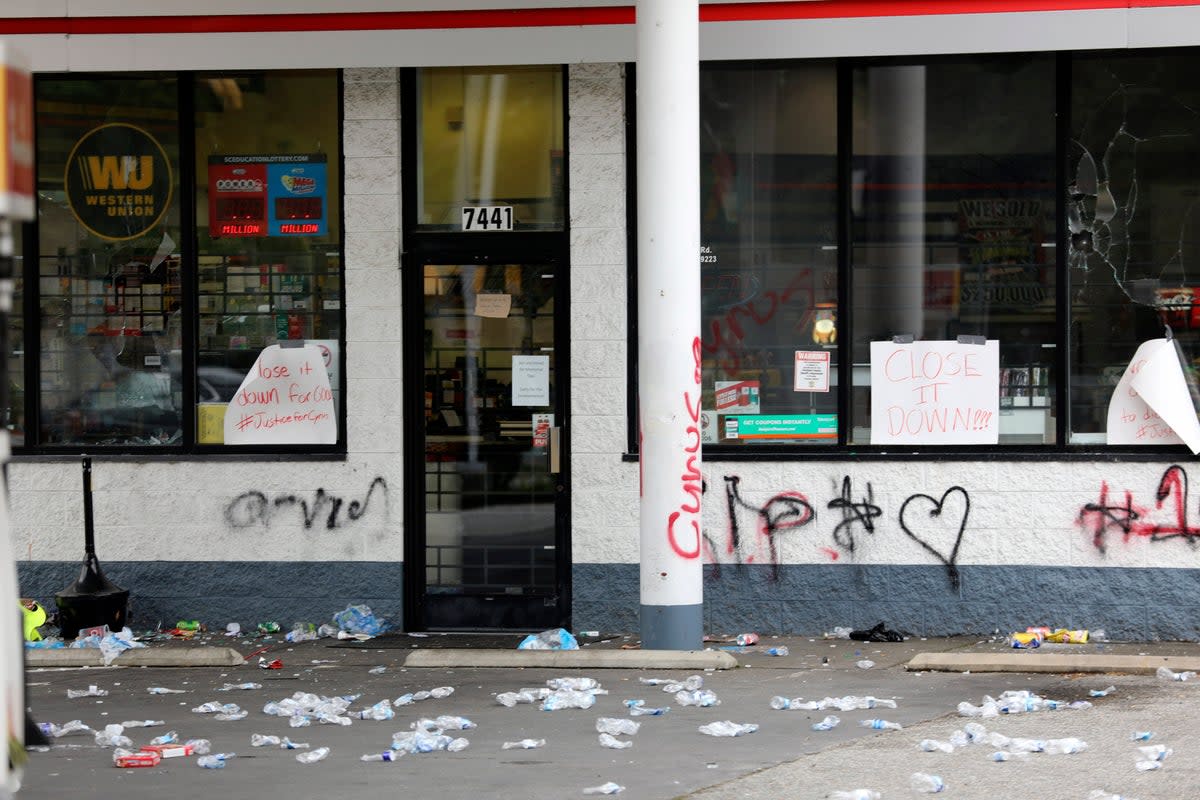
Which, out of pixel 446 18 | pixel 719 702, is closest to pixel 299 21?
pixel 446 18

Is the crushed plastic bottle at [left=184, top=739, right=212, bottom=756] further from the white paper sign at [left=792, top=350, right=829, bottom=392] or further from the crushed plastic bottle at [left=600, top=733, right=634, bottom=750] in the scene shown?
the white paper sign at [left=792, top=350, right=829, bottom=392]

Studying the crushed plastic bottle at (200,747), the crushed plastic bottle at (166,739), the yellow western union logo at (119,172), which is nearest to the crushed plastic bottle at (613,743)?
the crushed plastic bottle at (200,747)

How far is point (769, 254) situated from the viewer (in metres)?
10.5

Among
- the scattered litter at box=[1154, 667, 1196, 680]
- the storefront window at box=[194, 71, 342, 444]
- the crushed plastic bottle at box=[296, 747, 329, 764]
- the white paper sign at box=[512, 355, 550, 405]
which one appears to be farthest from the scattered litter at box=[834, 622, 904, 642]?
the crushed plastic bottle at box=[296, 747, 329, 764]

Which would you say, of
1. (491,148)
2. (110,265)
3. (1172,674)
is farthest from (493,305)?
(1172,674)

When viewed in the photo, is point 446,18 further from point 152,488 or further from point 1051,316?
point 1051,316

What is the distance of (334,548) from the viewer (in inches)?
422

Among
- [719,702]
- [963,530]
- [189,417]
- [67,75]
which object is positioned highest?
[67,75]

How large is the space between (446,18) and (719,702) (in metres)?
4.84

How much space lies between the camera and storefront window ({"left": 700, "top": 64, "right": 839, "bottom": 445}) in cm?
1051

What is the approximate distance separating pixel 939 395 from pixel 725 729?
11.6 feet

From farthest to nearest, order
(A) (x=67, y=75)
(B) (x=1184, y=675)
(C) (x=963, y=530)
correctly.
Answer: (A) (x=67, y=75) → (C) (x=963, y=530) → (B) (x=1184, y=675)

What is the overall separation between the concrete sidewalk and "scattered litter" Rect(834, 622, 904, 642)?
6 centimetres

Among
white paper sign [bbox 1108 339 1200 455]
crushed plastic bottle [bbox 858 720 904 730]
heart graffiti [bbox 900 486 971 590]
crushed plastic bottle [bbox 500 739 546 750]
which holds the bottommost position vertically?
crushed plastic bottle [bbox 500 739 546 750]
